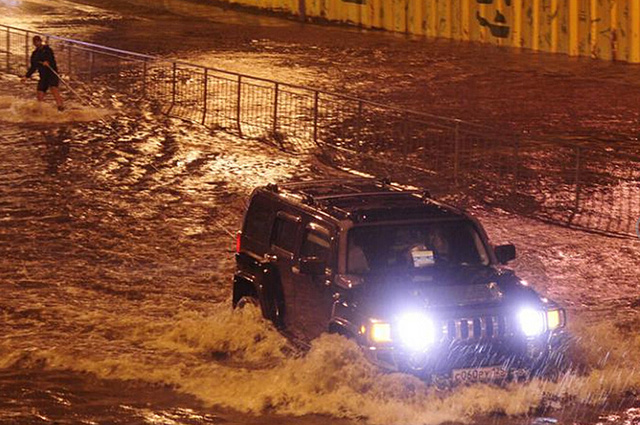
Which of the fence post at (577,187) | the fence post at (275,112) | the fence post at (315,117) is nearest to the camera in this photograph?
the fence post at (577,187)

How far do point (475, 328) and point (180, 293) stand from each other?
5036mm

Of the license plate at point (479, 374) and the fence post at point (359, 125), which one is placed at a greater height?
the fence post at point (359, 125)

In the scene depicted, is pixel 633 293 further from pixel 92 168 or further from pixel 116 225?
pixel 92 168

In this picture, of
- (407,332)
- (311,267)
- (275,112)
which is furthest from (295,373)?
(275,112)

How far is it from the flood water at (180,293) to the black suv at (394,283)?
23 centimetres

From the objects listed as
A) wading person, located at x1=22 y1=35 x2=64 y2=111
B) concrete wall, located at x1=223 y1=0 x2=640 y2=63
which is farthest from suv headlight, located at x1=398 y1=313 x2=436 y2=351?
concrete wall, located at x1=223 y1=0 x2=640 y2=63

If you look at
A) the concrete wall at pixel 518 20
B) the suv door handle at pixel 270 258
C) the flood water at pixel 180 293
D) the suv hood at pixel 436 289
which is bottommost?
the flood water at pixel 180 293

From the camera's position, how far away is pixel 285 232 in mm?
11320

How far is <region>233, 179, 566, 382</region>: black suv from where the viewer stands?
9.88 metres

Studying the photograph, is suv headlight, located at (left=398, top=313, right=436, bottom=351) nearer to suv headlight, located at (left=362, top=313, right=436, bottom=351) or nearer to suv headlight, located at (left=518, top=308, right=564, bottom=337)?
suv headlight, located at (left=362, top=313, right=436, bottom=351)

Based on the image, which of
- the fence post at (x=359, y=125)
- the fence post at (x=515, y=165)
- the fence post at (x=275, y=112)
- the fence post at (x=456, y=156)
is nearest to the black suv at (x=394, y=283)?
the fence post at (x=515, y=165)

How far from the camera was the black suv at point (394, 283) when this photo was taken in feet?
32.4

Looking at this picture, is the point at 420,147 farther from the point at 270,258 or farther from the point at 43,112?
the point at 270,258

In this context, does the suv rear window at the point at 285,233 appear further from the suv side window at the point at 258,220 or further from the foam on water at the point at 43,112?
the foam on water at the point at 43,112
